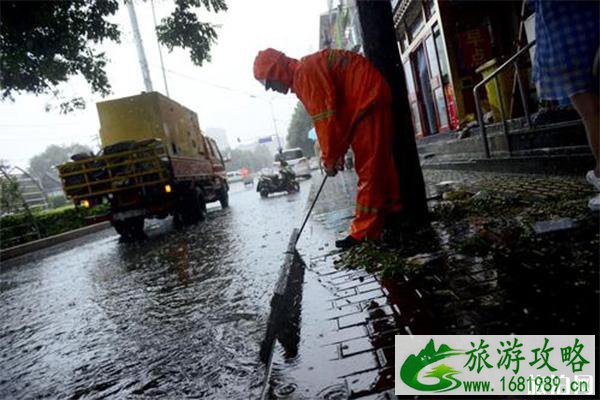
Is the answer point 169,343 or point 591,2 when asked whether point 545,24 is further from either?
point 169,343

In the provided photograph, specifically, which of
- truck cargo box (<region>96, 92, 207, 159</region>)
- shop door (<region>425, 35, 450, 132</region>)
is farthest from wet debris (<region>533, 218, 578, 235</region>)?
truck cargo box (<region>96, 92, 207, 159</region>)

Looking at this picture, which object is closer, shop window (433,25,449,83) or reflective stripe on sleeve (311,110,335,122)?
reflective stripe on sleeve (311,110,335,122)

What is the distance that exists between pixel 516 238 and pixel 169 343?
8.01 feet

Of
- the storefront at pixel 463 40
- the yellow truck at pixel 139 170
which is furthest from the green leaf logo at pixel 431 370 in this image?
the storefront at pixel 463 40

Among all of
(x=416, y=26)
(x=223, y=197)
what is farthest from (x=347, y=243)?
(x=223, y=197)

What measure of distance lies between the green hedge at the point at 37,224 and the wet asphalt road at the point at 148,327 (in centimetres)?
901

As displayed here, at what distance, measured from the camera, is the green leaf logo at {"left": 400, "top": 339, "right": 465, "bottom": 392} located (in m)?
1.53

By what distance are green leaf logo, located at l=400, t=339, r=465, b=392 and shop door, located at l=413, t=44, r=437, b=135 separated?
44.3ft

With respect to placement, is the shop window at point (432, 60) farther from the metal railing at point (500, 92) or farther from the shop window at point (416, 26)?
the metal railing at point (500, 92)

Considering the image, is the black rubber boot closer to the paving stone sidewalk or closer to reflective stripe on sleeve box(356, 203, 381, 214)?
reflective stripe on sleeve box(356, 203, 381, 214)

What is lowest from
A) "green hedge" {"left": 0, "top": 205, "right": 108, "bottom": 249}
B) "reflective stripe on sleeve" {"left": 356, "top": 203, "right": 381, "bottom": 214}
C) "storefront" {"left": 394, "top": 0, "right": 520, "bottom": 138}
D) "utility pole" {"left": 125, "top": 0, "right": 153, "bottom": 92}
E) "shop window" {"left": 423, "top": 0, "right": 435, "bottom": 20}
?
"reflective stripe on sleeve" {"left": 356, "top": 203, "right": 381, "bottom": 214}

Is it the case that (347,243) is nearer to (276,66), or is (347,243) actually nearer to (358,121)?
(358,121)

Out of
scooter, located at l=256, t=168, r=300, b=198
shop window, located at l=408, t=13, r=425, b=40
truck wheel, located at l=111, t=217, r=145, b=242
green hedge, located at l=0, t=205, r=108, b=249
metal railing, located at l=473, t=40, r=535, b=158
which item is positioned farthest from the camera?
scooter, located at l=256, t=168, r=300, b=198

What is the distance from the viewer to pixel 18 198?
15969 millimetres
